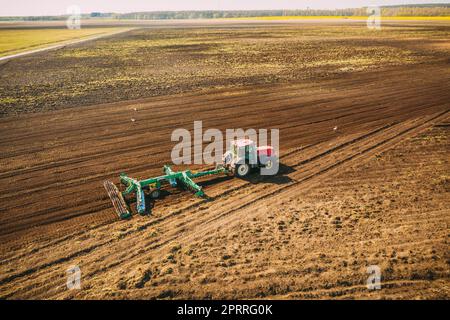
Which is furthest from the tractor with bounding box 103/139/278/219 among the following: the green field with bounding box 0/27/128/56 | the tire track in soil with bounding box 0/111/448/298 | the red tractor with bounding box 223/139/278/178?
the green field with bounding box 0/27/128/56

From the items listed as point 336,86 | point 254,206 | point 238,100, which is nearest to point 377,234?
point 254,206

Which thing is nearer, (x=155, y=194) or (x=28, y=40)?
(x=155, y=194)

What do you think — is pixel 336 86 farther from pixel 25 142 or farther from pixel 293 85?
pixel 25 142

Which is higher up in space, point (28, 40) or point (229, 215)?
point (28, 40)

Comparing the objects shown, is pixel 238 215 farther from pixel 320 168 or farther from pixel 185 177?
pixel 320 168

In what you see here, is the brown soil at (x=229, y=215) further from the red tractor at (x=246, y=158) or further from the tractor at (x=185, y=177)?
the red tractor at (x=246, y=158)

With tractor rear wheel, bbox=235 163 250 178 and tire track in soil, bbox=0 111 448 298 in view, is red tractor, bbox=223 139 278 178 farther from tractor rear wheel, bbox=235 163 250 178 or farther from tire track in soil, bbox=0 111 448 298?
tire track in soil, bbox=0 111 448 298

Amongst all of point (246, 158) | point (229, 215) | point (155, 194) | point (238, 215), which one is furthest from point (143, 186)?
point (246, 158)
